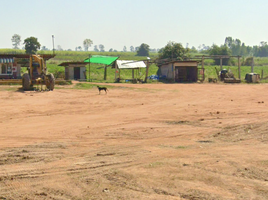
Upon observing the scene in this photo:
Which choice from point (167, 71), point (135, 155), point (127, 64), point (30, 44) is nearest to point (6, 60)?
point (127, 64)

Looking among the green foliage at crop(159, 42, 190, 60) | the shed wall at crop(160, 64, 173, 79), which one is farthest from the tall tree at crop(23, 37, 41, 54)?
the shed wall at crop(160, 64, 173, 79)

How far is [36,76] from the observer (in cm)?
2266

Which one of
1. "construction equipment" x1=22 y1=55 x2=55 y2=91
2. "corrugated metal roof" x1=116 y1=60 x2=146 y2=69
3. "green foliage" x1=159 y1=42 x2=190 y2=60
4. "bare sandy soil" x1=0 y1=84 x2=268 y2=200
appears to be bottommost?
"bare sandy soil" x1=0 y1=84 x2=268 y2=200

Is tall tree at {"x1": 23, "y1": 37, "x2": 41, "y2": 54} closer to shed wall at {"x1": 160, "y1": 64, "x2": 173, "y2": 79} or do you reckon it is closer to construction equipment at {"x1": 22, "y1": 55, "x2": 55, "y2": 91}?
shed wall at {"x1": 160, "y1": 64, "x2": 173, "y2": 79}

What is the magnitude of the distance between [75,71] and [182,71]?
38.6 ft

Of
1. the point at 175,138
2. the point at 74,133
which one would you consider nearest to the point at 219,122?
the point at 175,138

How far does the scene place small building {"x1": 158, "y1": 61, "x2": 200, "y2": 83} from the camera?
120 ft

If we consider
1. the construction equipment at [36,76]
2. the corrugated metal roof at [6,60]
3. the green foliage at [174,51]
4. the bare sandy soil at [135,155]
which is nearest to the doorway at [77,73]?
the corrugated metal roof at [6,60]

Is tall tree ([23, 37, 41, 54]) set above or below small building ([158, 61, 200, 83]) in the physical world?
above

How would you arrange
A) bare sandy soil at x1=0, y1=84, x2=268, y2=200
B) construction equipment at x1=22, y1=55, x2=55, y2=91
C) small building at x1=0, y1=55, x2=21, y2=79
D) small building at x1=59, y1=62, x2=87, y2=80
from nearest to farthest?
bare sandy soil at x1=0, y1=84, x2=268, y2=200 → construction equipment at x1=22, y1=55, x2=55, y2=91 → small building at x1=0, y1=55, x2=21, y2=79 → small building at x1=59, y1=62, x2=87, y2=80

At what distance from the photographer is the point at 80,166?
20.1 feet

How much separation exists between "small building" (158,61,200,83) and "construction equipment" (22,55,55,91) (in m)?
17.1

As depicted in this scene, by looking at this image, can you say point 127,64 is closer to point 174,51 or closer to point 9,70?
point 9,70

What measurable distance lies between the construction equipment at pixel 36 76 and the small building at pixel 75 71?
14.2 m
